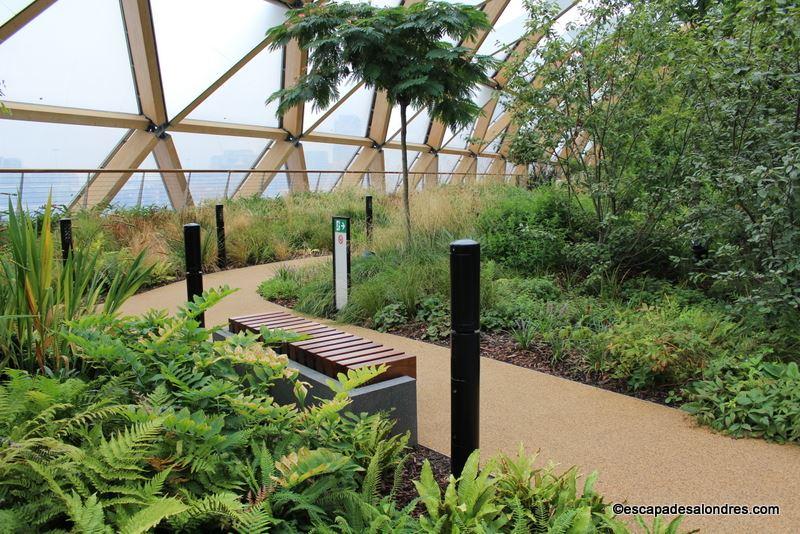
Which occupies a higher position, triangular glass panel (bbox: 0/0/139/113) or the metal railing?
triangular glass panel (bbox: 0/0/139/113)

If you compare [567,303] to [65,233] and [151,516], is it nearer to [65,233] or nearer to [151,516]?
[151,516]

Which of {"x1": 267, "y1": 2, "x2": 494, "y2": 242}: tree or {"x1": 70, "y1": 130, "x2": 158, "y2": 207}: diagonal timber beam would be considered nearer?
{"x1": 267, "y1": 2, "x2": 494, "y2": 242}: tree

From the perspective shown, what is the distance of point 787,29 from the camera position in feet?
13.3

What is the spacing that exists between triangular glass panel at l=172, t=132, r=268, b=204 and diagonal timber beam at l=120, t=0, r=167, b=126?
1122 mm

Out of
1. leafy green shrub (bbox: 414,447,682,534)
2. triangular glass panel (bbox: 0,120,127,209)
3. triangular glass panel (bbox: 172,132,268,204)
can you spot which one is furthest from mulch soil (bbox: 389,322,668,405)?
triangular glass panel (bbox: 172,132,268,204)

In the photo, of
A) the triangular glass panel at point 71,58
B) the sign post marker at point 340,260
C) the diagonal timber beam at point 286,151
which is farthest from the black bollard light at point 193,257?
the diagonal timber beam at point 286,151

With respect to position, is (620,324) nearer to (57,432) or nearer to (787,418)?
(787,418)

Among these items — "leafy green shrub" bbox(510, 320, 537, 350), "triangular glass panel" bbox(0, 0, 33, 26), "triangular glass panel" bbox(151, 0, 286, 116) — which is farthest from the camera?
"triangular glass panel" bbox(151, 0, 286, 116)

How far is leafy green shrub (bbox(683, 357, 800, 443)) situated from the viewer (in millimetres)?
3226

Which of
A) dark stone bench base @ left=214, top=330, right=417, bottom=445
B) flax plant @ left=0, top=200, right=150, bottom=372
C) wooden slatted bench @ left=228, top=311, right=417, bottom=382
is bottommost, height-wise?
dark stone bench base @ left=214, top=330, right=417, bottom=445

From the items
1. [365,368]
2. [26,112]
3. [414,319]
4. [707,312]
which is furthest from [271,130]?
[365,368]

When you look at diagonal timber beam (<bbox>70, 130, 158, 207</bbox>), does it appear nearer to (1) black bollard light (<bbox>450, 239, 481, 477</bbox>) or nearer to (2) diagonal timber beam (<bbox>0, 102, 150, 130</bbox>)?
(2) diagonal timber beam (<bbox>0, 102, 150, 130</bbox>)

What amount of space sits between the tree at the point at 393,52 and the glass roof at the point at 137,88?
172 centimetres

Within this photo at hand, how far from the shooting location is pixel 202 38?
13727 millimetres
